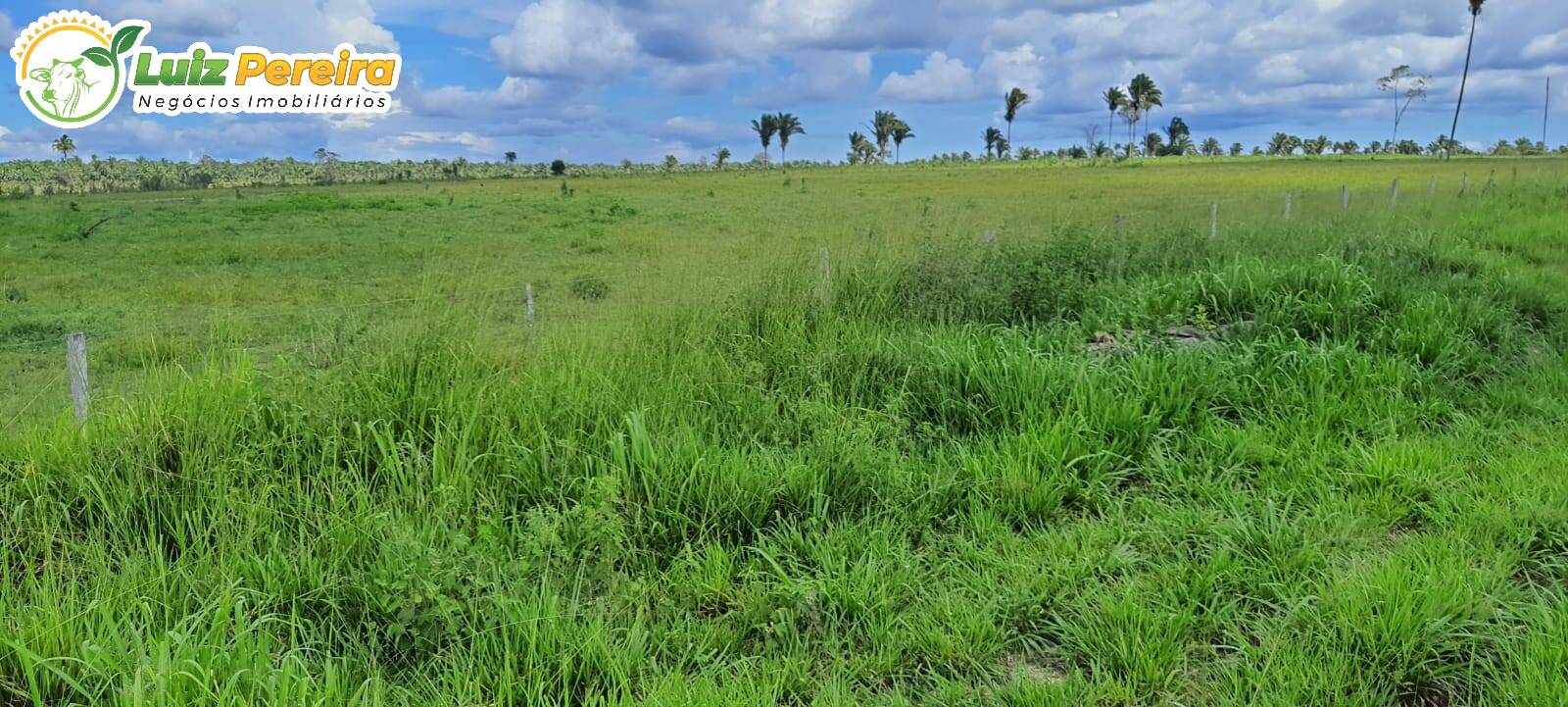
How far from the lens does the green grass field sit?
7.98 feet

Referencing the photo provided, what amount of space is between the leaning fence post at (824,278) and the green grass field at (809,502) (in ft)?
0.11

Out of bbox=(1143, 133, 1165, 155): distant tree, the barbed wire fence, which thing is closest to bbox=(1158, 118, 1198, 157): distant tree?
bbox=(1143, 133, 1165, 155): distant tree

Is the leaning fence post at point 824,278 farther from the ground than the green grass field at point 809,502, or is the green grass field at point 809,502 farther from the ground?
the leaning fence post at point 824,278

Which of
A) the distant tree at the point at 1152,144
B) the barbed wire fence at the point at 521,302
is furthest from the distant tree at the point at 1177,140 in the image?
the barbed wire fence at the point at 521,302

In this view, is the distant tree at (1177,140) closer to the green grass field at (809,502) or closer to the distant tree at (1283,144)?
the distant tree at (1283,144)

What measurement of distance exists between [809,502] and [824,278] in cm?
264

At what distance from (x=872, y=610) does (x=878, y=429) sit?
1.37 metres


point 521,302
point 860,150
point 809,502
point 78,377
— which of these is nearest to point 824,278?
point 809,502

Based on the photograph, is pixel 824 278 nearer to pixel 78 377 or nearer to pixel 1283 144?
pixel 78 377

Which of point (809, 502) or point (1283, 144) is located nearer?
point (809, 502)

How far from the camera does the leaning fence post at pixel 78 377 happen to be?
141 inches

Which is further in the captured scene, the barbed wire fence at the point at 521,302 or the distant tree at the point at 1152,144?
A: the distant tree at the point at 1152,144

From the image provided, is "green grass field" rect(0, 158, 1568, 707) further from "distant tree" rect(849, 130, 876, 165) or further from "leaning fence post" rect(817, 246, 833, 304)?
"distant tree" rect(849, 130, 876, 165)

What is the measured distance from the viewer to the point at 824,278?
19.1 feet
